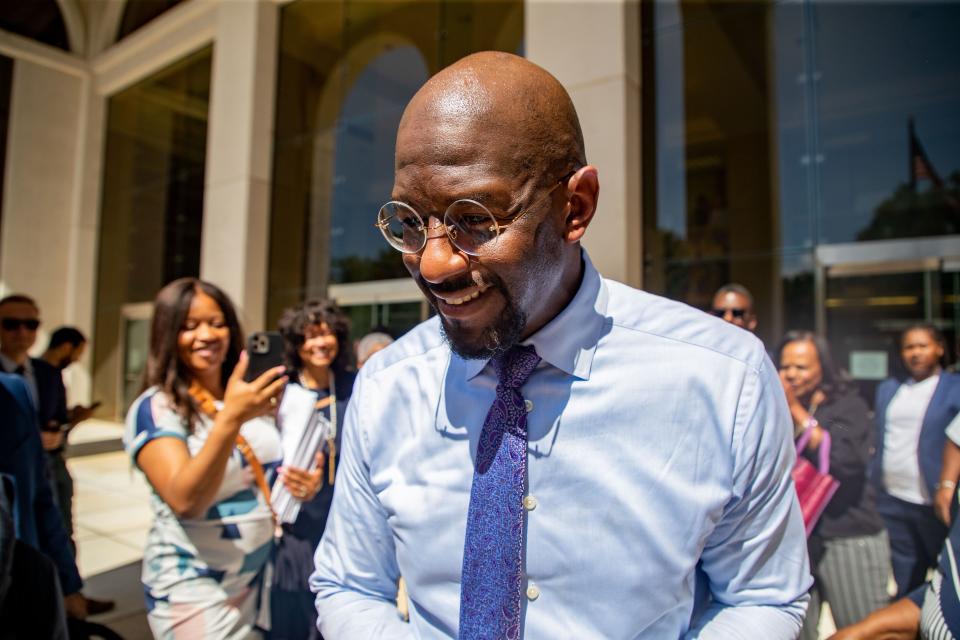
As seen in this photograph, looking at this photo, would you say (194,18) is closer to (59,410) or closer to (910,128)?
(59,410)

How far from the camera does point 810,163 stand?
250 inches

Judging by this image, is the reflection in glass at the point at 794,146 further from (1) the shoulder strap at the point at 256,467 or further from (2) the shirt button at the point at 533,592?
(2) the shirt button at the point at 533,592

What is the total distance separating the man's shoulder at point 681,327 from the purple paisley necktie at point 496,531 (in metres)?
0.30

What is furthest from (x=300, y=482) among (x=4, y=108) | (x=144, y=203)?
(x=4, y=108)

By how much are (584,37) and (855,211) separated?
334 centimetres

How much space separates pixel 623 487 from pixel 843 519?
288 cm

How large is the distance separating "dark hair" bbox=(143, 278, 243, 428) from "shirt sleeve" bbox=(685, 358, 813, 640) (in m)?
1.97

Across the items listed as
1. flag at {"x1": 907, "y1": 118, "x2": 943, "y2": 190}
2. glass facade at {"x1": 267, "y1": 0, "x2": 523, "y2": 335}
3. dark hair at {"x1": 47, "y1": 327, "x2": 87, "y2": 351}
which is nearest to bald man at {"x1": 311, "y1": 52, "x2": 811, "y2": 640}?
dark hair at {"x1": 47, "y1": 327, "x2": 87, "y2": 351}

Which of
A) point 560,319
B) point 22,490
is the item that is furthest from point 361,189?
point 560,319

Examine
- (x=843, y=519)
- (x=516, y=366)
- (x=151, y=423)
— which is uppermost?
(x=516, y=366)

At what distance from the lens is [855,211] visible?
614 cm

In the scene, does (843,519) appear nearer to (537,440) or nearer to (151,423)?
(537,440)

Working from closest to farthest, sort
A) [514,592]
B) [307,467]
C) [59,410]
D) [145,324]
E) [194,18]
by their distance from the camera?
[514,592] < [307,467] < [59,410] < [194,18] < [145,324]

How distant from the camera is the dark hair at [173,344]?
92.0 inches
